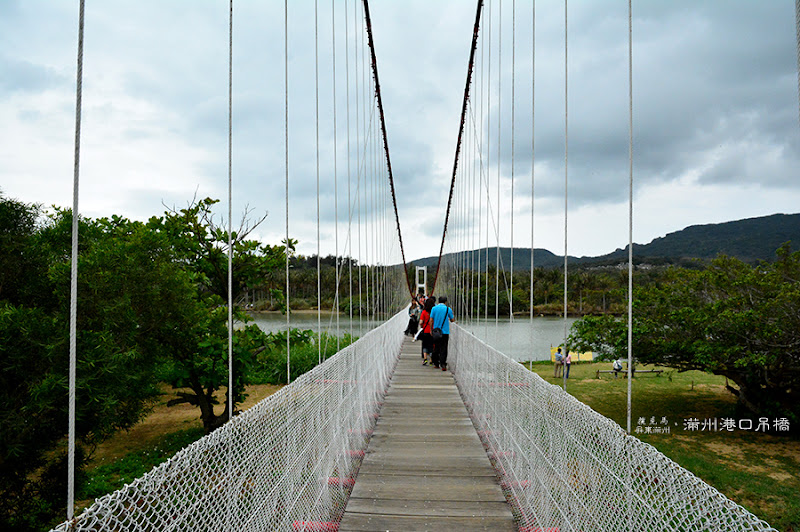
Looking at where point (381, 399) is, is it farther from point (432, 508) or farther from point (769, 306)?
point (769, 306)

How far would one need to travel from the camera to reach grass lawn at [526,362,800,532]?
7.18m

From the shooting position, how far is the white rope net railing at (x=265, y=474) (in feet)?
3.76

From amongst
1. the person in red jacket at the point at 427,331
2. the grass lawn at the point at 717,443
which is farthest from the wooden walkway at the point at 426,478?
the grass lawn at the point at 717,443

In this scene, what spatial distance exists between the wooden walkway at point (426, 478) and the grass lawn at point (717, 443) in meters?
5.24

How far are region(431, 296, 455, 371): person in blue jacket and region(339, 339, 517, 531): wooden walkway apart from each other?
203 cm

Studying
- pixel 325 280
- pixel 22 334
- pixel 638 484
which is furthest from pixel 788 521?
pixel 325 280

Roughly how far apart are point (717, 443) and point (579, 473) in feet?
Answer: 33.4

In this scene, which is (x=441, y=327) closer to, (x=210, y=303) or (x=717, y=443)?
(x=210, y=303)

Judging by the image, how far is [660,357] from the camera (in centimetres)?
1034

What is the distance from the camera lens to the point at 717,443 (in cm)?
979

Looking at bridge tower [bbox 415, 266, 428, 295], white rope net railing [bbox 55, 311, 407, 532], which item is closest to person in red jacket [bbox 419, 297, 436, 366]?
white rope net railing [bbox 55, 311, 407, 532]

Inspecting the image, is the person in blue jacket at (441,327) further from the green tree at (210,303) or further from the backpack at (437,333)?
the green tree at (210,303)

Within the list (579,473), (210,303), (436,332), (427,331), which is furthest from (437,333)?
(579,473)

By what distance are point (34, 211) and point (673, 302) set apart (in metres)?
11.6
